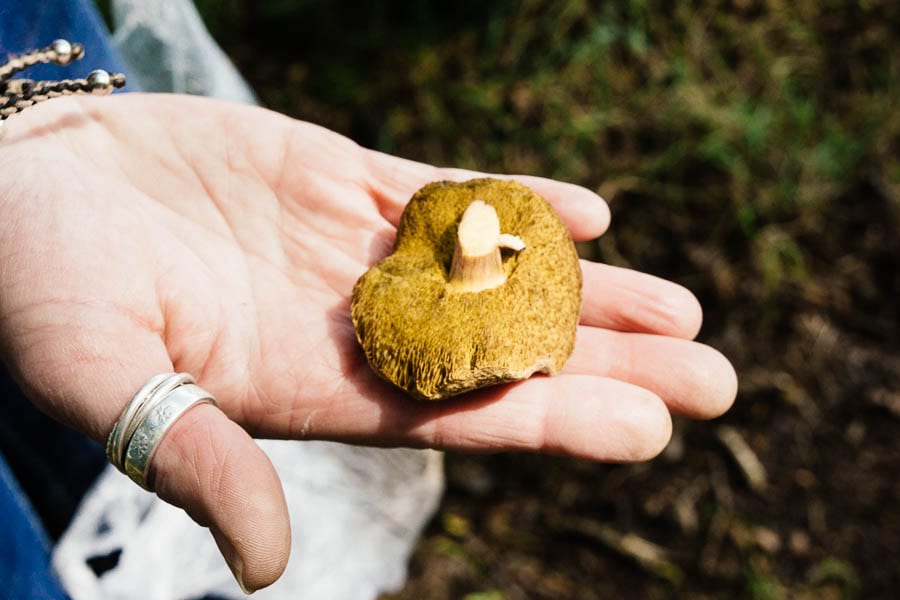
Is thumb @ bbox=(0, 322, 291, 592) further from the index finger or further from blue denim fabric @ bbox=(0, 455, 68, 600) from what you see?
the index finger

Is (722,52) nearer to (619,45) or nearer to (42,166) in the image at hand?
(619,45)

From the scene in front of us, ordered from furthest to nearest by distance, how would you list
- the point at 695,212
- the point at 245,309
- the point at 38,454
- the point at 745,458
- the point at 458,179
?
1. the point at 695,212
2. the point at 745,458
3. the point at 38,454
4. the point at 458,179
5. the point at 245,309

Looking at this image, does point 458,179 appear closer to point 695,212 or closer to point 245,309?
point 245,309

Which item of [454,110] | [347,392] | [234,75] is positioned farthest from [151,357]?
[454,110]

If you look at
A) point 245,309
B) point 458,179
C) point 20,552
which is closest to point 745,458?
point 458,179

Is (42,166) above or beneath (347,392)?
above

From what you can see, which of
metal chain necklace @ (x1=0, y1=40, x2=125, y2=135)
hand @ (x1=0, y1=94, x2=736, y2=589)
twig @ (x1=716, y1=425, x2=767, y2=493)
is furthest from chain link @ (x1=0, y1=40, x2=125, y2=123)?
twig @ (x1=716, y1=425, x2=767, y2=493)
